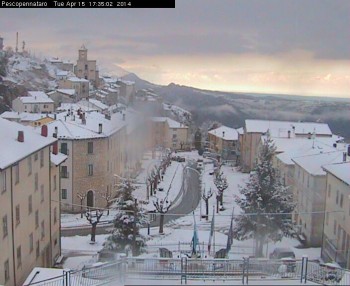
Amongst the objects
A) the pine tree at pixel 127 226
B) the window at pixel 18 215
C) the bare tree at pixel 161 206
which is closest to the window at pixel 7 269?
the window at pixel 18 215

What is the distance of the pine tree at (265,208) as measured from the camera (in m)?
5.23

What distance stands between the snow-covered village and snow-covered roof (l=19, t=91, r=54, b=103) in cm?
1

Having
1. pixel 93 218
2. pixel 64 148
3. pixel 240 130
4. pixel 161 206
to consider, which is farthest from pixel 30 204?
pixel 240 130

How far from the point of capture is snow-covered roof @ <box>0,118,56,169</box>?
366cm

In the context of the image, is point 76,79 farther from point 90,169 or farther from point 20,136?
point 20,136

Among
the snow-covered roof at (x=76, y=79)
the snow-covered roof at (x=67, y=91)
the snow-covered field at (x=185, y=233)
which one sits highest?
the snow-covered roof at (x=76, y=79)

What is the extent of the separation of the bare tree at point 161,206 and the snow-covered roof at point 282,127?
1606mm

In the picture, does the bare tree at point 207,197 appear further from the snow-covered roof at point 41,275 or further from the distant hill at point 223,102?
the snow-covered roof at point 41,275

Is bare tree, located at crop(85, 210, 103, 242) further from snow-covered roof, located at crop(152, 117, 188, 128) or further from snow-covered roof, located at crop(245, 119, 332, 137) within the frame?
snow-covered roof, located at crop(245, 119, 332, 137)

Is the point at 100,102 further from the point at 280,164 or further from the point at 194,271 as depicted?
the point at 194,271

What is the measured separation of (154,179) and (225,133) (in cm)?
130

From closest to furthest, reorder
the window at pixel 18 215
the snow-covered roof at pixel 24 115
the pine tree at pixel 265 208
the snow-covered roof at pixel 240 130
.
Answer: the window at pixel 18 215, the pine tree at pixel 265 208, the snow-covered roof at pixel 24 115, the snow-covered roof at pixel 240 130

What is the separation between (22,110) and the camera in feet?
20.0

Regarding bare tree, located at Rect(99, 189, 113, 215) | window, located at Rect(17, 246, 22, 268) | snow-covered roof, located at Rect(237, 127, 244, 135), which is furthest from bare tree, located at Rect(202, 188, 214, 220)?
window, located at Rect(17, 246, 22, 268)
